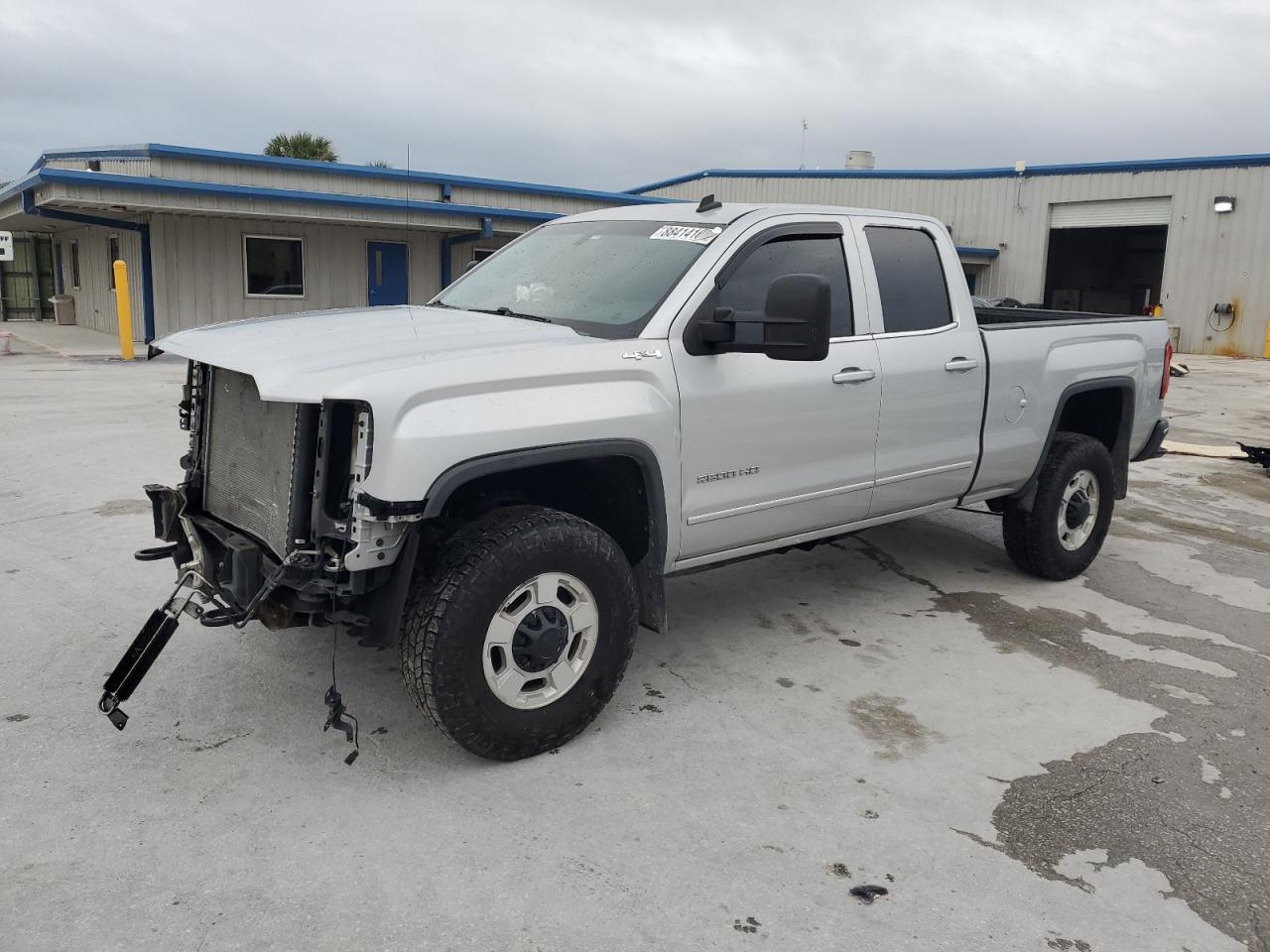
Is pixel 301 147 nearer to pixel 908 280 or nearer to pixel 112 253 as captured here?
pixel 112 253

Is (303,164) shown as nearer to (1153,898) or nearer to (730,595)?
(730,595)

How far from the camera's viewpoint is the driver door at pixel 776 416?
155 inches

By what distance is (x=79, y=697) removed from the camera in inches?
156

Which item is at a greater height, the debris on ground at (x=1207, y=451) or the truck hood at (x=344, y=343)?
the truck hood at (x=344, y=343)

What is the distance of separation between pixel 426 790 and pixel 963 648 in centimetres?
270

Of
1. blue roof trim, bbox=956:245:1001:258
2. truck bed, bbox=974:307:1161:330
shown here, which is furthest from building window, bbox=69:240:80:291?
truck bed, bbox=974:307:1161:330

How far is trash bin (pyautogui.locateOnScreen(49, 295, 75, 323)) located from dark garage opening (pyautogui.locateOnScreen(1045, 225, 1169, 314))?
94.1 ft

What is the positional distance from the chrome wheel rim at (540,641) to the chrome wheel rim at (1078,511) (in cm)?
335

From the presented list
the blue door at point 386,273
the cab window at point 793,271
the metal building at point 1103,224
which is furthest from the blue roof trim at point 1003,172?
the cab window at point 793,271

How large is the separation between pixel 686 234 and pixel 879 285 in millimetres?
1019

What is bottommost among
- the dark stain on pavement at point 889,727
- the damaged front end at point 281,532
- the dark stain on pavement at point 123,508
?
the dark stain on pavement at point 889,727

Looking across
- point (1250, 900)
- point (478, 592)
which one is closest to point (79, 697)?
point (478, 592)

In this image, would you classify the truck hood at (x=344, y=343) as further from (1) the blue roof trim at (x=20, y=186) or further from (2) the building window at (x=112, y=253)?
(2) the building window at (x=112, y=253)

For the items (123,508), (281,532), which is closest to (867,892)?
(281,532)
